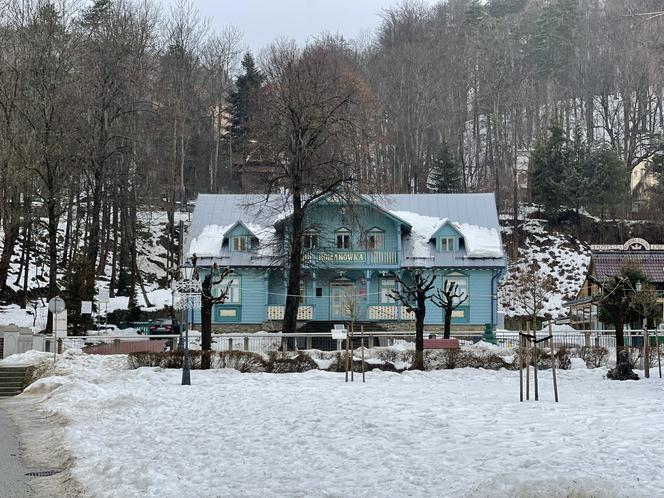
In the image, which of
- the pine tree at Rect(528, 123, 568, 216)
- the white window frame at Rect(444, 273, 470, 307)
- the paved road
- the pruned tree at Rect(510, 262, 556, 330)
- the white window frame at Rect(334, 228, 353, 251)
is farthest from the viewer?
the pine tree at Rect(528, 123, 568, 216)

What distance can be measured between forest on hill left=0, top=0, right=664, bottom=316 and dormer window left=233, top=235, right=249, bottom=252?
3840 mm

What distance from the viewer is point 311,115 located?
35.7m

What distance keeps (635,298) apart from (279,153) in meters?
16.6

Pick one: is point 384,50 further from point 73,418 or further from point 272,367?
point 73,418

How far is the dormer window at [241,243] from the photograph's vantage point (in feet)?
146

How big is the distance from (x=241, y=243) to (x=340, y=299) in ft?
20.4

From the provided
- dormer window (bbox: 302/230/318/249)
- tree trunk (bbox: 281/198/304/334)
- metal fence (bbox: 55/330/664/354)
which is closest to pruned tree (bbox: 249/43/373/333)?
tree trunk (bbox: 281/198/304/334)

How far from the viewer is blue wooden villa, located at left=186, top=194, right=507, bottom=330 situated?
1724 inches

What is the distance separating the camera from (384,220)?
45250 millimetres

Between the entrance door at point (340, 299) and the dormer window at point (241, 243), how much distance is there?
5.16 m

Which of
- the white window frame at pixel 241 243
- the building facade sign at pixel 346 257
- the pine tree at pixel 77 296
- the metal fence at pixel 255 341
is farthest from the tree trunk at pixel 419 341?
the white window frame at pixel 241 243

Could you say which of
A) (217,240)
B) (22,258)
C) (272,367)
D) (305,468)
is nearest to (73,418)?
(305,468)

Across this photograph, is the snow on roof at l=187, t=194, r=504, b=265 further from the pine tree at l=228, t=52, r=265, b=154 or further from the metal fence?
the pine tree at l=228, t=52, r=265, b=154

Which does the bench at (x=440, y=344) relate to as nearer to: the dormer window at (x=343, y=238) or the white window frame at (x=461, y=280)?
the white window frame at (x=461, y=280)
